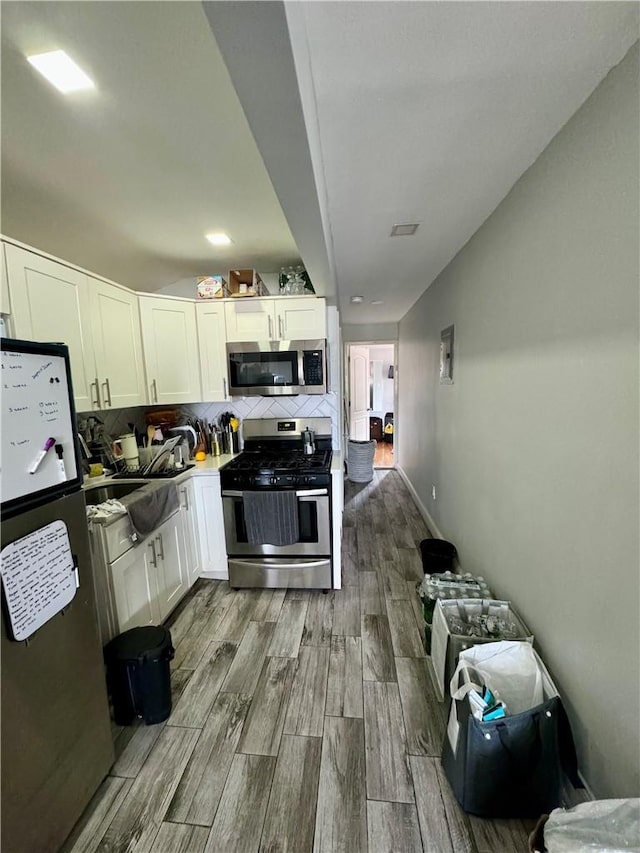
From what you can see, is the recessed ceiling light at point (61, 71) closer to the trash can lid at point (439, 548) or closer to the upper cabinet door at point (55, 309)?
the upper cabinet door at point (55, 309)

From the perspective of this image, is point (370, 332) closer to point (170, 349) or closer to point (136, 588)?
point (170, 349)

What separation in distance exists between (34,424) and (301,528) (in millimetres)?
1820

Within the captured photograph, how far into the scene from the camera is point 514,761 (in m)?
1.18

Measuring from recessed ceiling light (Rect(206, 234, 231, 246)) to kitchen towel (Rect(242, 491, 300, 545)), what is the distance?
179 centimetres

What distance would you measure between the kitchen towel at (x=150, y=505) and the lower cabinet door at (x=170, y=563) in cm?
13

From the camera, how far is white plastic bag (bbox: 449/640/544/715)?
1368 mm

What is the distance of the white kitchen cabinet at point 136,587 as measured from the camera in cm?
180

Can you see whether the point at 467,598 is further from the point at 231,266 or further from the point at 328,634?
the point at 231,266

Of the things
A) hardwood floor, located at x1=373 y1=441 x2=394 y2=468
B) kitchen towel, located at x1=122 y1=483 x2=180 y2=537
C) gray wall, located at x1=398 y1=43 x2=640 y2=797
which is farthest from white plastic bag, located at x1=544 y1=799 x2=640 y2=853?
hardwood floor, located at x1=373 y1=441 x2=394 y2=468

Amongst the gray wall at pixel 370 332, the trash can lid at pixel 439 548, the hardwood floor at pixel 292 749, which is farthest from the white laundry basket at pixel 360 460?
the hardwood floor at pixel 292 749

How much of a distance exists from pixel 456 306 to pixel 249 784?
9.75 feet

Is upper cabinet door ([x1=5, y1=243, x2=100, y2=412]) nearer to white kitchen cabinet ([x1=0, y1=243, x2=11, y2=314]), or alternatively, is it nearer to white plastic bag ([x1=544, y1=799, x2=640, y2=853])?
white kitchen cabinet ([x1=0, y1=243, x2=11, y2=314])

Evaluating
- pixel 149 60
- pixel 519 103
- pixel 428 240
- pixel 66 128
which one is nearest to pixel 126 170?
pixel 66 128

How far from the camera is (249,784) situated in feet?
4.46
